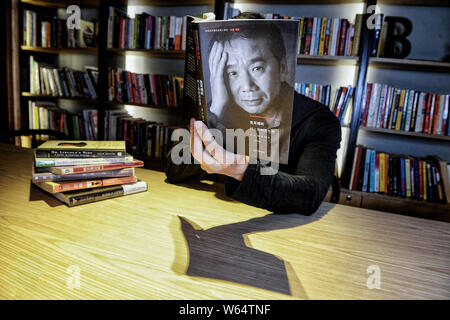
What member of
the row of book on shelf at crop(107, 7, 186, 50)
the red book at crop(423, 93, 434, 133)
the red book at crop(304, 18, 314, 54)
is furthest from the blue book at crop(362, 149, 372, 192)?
the row of book on shelf at crop(107, 7, 186, 50)

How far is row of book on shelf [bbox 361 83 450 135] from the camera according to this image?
76.7 inches

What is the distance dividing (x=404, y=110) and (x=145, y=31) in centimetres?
201

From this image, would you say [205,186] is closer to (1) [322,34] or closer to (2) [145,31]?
(1) [322,34]

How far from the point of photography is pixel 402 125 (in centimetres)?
201

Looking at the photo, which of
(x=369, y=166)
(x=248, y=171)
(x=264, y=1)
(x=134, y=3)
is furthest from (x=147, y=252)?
(x=134, y=3)

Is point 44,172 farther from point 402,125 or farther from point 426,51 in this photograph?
point 426,51

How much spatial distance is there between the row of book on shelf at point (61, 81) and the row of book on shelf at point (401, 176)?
2.37 m

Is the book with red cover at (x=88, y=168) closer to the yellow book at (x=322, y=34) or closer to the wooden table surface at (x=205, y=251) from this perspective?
the wooden table surface at (x=205, y=251)

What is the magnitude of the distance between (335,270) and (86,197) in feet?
2.31

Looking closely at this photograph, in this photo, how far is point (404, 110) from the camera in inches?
78.4

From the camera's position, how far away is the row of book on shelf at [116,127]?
2.58m

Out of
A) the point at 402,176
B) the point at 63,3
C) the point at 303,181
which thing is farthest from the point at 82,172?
the point at 63,3

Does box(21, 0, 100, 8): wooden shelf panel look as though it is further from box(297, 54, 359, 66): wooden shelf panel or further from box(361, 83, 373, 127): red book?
box(361, 83, 373, 127): red book
